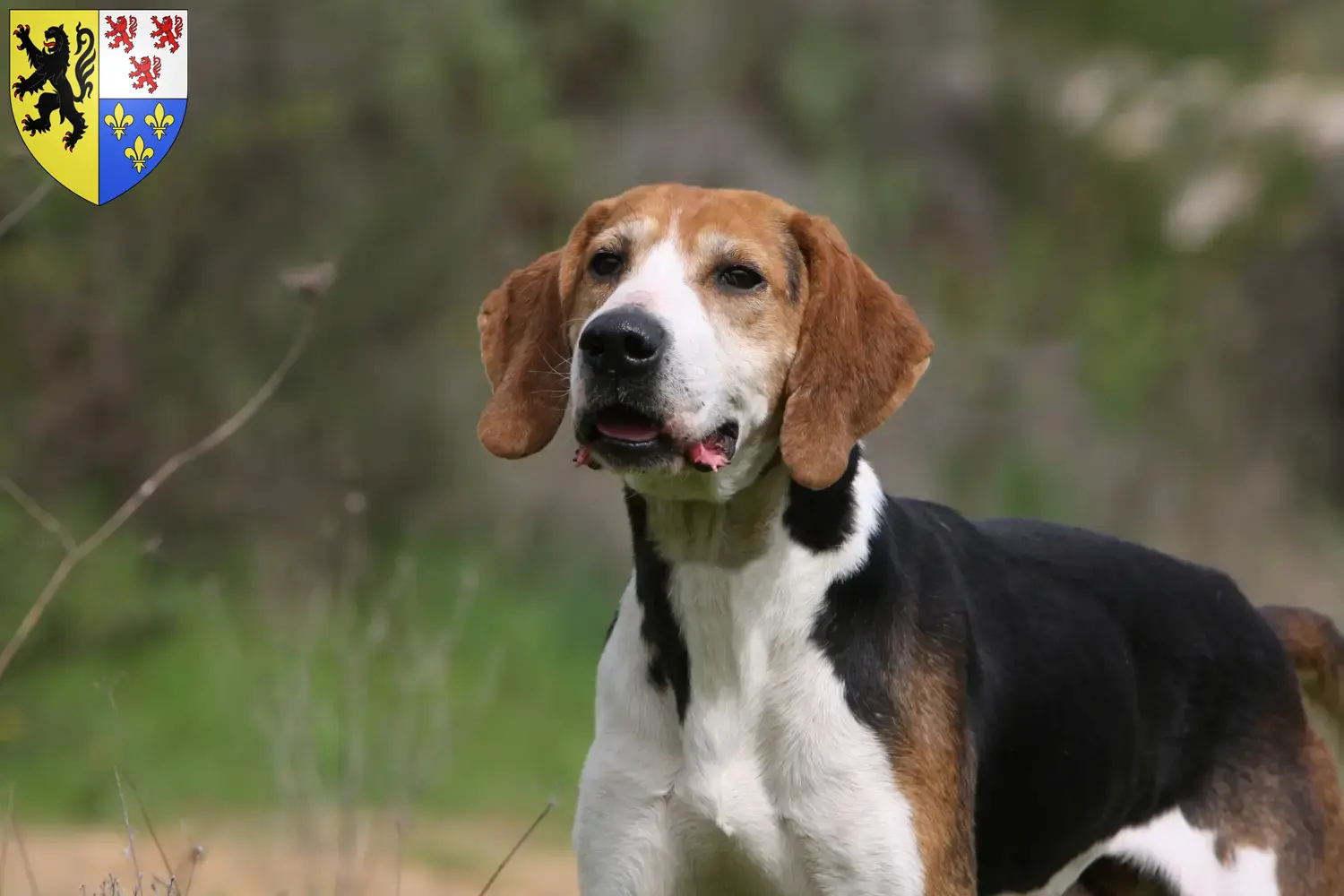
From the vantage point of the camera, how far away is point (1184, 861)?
14.6ft

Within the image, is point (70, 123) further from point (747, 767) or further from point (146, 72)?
point (747, 767)

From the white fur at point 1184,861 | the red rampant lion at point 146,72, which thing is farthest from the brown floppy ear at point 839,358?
the red rampant lion at point 146,72

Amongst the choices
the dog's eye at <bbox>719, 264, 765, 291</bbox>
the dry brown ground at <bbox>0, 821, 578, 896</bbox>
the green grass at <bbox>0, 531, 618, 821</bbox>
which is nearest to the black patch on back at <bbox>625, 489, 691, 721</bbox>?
the dog's eye at <bbox>719, 264, 765, 291</bbox>

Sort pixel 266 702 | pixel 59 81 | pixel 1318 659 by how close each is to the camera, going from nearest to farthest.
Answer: pixel 1318 659 → pixel 59 81 → pixel 266 702

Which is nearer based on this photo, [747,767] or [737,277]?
[747,767]

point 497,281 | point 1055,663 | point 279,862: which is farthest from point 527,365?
point 497,281

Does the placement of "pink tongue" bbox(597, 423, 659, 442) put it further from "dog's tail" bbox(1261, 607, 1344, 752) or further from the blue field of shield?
the blue field of shield

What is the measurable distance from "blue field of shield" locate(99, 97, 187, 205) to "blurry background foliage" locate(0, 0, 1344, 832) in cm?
239

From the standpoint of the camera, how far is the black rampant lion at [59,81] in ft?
19.6

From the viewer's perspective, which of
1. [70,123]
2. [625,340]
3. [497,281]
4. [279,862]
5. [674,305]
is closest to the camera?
[625,340]

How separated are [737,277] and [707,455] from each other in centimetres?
43

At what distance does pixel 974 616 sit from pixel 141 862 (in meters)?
4.59

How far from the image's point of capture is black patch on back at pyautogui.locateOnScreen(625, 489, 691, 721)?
12.8 feet

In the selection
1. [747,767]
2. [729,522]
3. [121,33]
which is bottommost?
[747,767]
